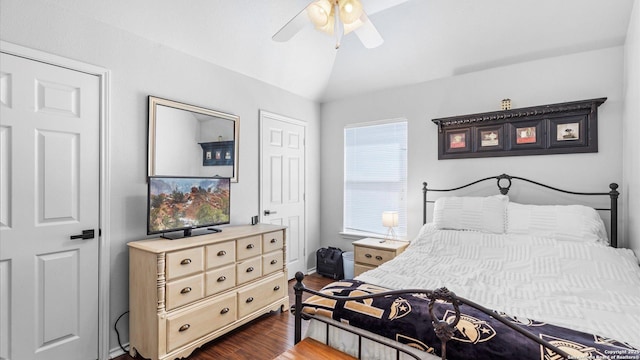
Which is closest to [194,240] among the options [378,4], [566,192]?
[378,4]

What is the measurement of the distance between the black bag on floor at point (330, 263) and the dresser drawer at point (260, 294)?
1.06m

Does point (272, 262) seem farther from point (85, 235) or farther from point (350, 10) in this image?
point (350, 10)

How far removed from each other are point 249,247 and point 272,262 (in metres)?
0.37

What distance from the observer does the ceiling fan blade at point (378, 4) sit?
9.88 feet

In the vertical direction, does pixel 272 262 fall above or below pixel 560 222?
below

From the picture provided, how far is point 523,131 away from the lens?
120 inches

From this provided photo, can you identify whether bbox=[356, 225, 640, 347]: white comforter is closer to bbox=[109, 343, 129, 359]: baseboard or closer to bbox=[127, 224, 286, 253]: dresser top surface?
bbox=[127, 224, 286, 253]: dresser top surface

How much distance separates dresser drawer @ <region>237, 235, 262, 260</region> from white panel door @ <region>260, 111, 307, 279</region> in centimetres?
77

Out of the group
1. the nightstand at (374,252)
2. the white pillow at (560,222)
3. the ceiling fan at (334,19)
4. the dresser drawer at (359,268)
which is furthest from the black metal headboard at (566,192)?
the ceiling fan at (334,19)

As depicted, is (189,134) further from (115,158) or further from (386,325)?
(386,325)

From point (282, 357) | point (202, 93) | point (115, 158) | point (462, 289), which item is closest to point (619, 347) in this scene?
point (462, 289)

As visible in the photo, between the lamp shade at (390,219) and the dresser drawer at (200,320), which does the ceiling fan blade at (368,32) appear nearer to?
the lamp shade at (390,219)

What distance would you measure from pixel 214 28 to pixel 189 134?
3.39 ft

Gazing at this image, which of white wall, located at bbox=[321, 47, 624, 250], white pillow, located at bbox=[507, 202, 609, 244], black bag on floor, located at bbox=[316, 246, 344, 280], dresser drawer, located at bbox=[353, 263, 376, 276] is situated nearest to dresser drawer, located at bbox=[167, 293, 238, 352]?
dresser drawer, located at bbox=[353, 263, 376, 276]
